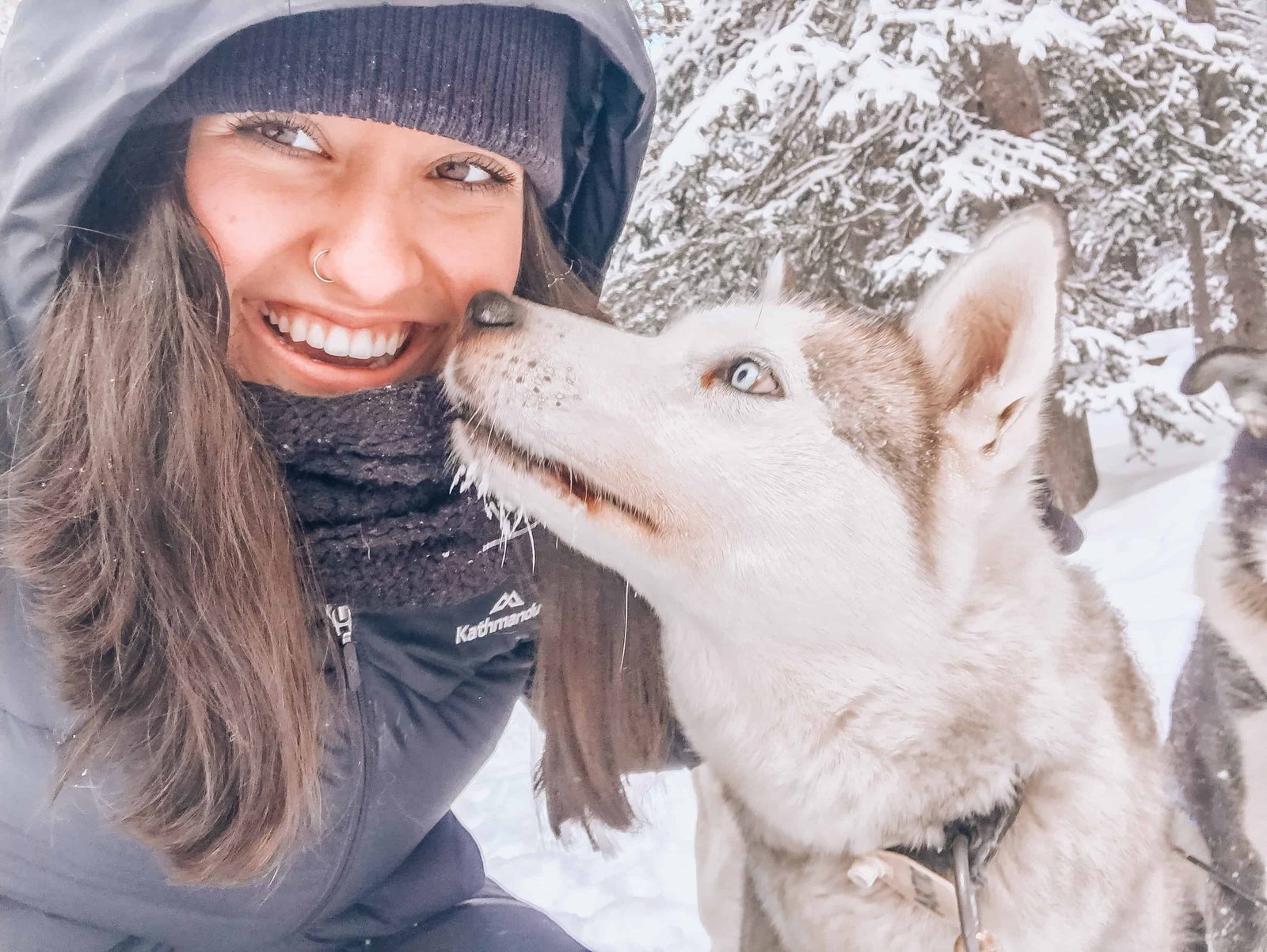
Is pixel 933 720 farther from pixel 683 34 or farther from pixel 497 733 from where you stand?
pixel 683 34

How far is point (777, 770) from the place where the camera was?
1320mm

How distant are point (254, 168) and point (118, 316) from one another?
31 cm

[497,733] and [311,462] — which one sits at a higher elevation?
[311,462]

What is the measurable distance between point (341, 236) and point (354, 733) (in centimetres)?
96

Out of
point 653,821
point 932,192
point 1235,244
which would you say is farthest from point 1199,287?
point 653,821

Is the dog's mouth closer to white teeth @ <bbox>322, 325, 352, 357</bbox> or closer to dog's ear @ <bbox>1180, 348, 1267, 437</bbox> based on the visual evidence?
white teeth @ <bbox>322, 325, 352, 357</bbox>

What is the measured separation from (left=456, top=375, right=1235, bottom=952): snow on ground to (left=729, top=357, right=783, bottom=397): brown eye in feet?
3.24

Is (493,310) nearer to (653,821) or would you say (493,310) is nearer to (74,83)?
(74,83)

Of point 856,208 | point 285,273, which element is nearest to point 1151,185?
point 856,208

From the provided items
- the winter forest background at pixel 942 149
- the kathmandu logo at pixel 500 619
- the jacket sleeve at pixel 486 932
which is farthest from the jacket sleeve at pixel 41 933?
the winter forest background at pixel 942 149

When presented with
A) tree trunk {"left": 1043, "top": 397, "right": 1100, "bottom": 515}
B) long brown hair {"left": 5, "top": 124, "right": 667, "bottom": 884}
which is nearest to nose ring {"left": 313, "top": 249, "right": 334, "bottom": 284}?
long brown hair {"left": 5, "top": 124, "right": 667, "bottom": 884}

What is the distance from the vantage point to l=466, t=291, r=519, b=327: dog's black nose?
48.7 inches

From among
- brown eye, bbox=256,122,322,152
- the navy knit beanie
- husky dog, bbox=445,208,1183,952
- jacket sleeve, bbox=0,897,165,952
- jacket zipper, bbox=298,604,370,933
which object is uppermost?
the navy knit beanie

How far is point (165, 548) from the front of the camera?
49.0 inches
